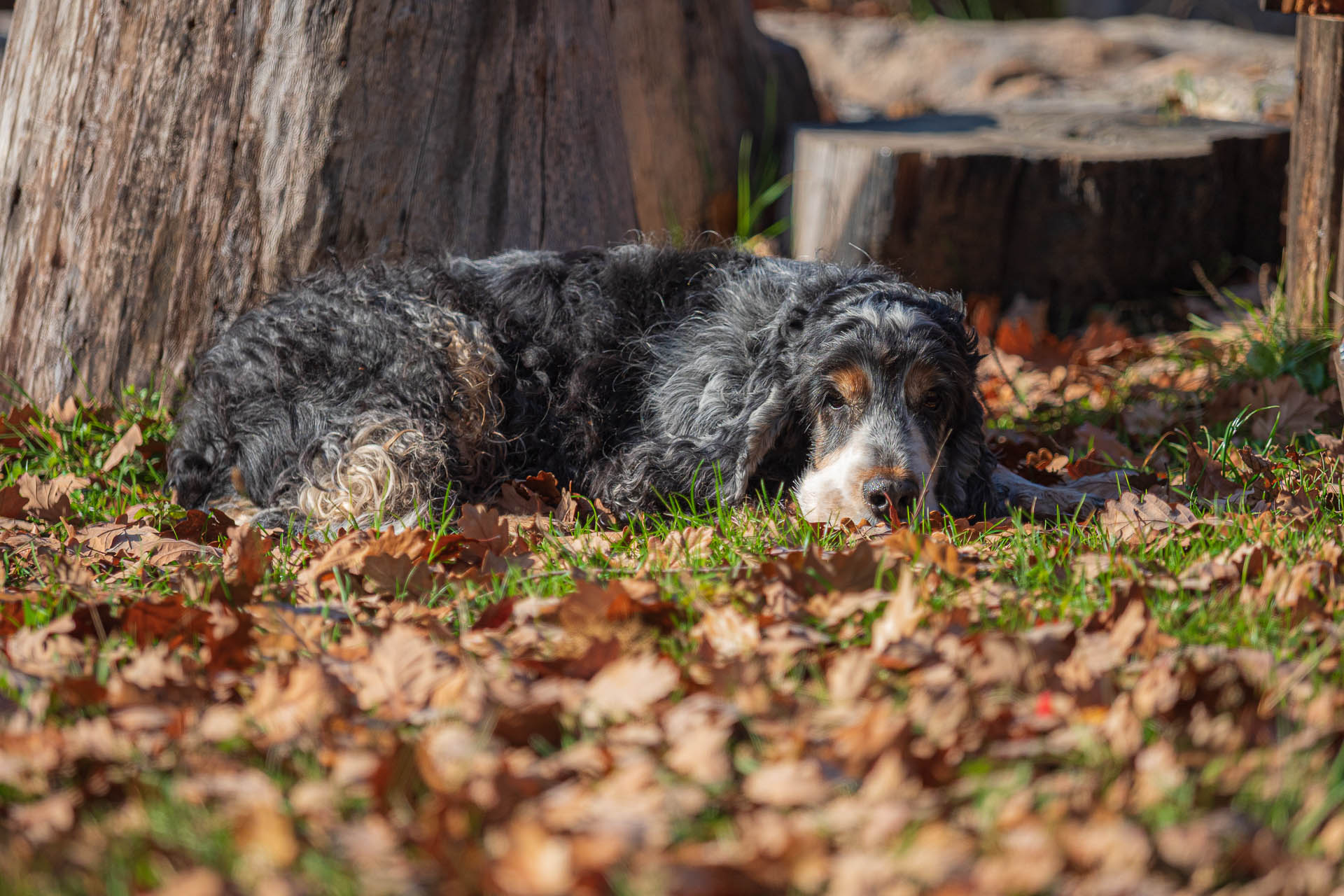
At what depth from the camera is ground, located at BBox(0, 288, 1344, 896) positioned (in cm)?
191

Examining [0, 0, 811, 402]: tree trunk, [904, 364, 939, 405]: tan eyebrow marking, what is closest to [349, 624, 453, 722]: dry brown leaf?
[904, 364, 939, 405]: tan eyebrow marking

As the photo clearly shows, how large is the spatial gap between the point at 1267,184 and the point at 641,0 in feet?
13.4

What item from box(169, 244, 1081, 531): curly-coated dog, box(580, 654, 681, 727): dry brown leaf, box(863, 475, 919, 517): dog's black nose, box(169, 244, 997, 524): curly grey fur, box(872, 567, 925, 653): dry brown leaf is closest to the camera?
box(580, 654, 681, 727): dry brown leaf

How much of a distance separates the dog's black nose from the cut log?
3.35 meters

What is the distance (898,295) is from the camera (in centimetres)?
416

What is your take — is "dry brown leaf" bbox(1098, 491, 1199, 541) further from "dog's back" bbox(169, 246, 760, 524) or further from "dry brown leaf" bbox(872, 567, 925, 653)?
"dog's back" bbox(169, 246, 760, 524)

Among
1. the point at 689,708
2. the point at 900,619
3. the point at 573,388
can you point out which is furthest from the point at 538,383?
the point at 689,708

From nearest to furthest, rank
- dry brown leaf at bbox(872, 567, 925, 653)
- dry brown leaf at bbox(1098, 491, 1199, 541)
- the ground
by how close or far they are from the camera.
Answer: the ground, dry brown leaf at bbox(872, 567, 925, 653), dry brown leaf at bbox(1098, 491, 1199, 541)

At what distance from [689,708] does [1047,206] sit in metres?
5.52

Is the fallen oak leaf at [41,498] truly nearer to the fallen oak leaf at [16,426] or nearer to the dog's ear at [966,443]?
the fallen oak leaf at [16,426]

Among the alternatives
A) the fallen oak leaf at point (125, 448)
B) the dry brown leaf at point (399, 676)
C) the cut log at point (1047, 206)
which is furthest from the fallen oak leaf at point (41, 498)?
the cut log at point (1047, 206)

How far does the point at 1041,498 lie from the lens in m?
4.45

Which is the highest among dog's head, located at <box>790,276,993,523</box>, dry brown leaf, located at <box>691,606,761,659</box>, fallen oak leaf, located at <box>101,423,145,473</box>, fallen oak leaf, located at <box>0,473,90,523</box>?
dog's head, located at <box>790,276,993,523</box>

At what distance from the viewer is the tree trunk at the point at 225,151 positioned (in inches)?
188
